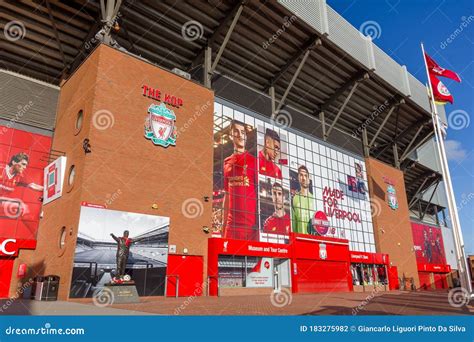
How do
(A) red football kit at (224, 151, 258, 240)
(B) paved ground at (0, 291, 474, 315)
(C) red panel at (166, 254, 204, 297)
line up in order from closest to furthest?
(B) paved ground at (0, 291, 474, 315)
(C) red panel at (166, 254, 204, 297)
(A) red football kit at (224, 151, 258, 240)

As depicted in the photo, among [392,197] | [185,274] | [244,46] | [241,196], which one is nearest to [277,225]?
[241,196]

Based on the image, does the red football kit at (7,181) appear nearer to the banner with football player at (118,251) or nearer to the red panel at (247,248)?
the banner with football player at (118,251)

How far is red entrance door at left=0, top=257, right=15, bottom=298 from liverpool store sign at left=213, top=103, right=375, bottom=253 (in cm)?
1193

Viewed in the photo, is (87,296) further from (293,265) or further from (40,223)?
(293,265)

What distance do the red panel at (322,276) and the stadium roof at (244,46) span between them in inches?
528

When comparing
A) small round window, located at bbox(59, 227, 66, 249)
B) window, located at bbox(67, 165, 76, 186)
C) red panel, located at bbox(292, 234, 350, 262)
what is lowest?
small round window, located at bbox(59, 227, 66, 249)

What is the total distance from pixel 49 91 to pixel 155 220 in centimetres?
1213

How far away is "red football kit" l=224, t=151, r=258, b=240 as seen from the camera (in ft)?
84.4

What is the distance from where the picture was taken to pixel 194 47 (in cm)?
2719

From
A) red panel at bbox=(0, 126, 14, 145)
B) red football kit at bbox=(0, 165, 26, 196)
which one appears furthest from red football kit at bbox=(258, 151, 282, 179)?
red panel at bbox=(0, 126, 14, 145)

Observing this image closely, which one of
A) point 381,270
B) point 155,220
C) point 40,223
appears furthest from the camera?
point 381,270

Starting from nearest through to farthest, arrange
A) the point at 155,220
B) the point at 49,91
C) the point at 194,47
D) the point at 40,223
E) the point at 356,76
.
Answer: the point at 155,220 < the point at 40,223 < the point at 49,91 < the point at 194,47 < the point at 356,76

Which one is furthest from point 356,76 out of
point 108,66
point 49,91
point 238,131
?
point 49,91

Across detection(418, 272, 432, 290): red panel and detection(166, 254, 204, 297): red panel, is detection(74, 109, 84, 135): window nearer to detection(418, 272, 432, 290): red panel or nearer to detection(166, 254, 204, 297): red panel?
detection(166, 254, 204, 297): red panel
